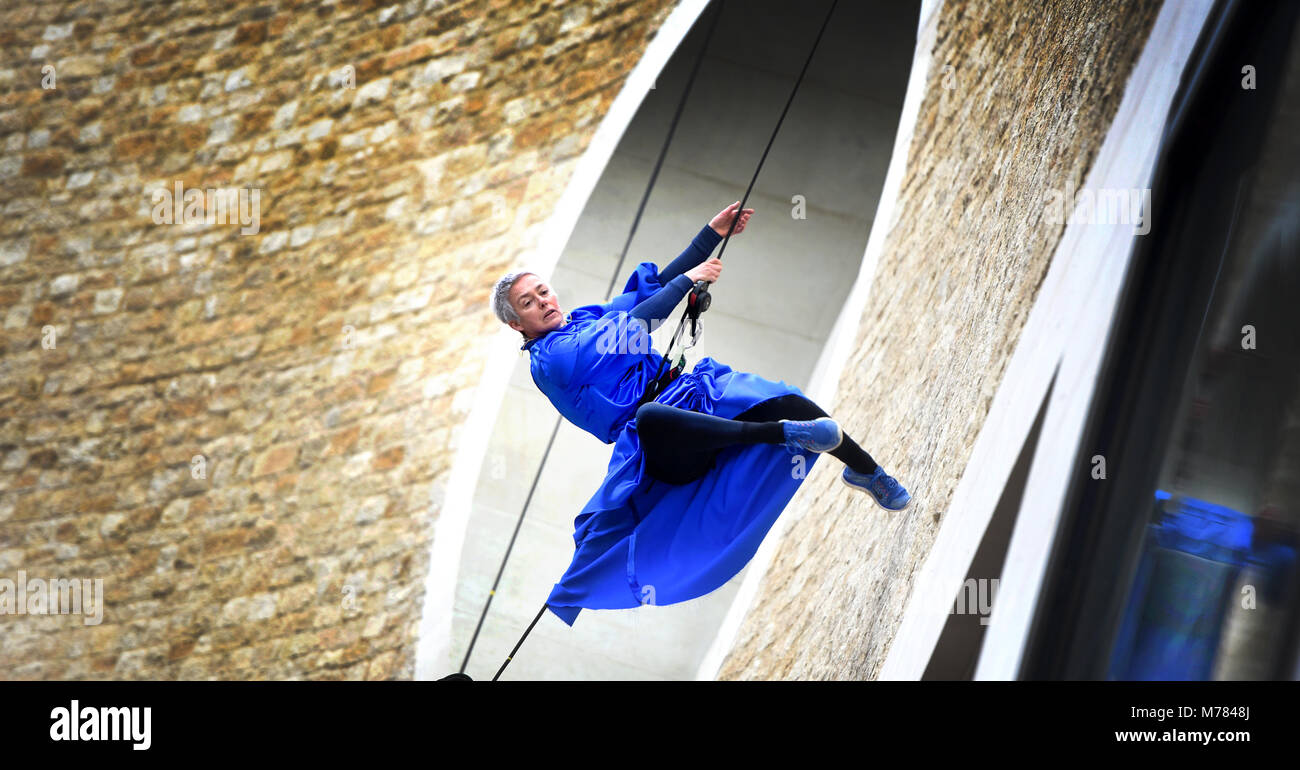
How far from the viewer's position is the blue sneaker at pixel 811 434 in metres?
2.31

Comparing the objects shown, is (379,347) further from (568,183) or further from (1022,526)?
(1022,526)

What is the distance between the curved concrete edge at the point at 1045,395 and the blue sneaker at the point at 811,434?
105 centimetres

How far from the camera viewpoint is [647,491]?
2.51 metres

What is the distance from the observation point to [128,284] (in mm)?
4656

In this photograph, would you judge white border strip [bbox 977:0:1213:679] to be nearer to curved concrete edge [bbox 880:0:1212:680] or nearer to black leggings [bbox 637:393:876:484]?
curved concrete edge [bbox 880:0:1212:680]

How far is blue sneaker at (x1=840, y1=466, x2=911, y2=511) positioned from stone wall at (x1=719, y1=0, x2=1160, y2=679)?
83 cm

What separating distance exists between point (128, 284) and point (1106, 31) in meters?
3.84

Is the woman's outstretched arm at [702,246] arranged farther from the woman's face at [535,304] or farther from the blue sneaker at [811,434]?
the blue sneaker at [811,434]

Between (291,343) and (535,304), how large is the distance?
2.33 meters

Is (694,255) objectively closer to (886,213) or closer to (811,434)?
(811,434)

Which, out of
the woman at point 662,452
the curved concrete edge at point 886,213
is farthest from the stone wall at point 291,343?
the woman at point 662,452

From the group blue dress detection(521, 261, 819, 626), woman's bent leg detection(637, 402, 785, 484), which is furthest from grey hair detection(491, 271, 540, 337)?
woman's bent leg detection(637, 402, 785, 484)

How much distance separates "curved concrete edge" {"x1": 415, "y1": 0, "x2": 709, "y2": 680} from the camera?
443 centimetres

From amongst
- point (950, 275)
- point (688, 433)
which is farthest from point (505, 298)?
point (950, 275)
